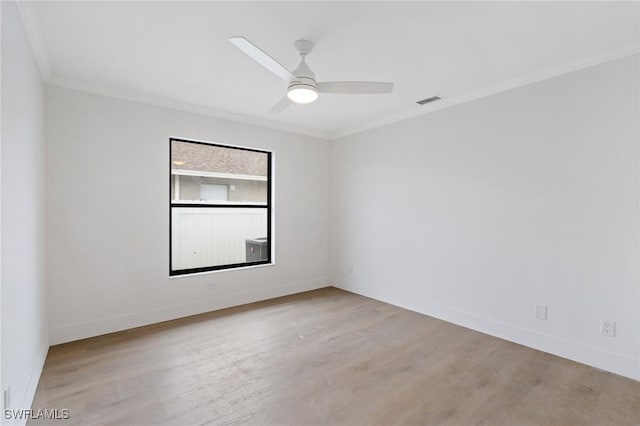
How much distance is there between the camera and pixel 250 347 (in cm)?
294

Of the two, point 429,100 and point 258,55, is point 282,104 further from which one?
point 429,100

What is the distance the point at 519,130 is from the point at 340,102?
1879 mm

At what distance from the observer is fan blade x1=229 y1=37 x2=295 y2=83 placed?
1774 millimetres

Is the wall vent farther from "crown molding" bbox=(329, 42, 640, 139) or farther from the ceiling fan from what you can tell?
the ceiling fan

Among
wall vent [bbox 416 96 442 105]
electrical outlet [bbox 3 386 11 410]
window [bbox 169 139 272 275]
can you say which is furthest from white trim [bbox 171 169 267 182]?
A: electrical outlet [bbox 3 386 11 410]

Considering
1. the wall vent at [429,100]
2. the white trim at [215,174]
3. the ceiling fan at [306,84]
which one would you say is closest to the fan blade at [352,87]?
the ceiling fan at [306,84]

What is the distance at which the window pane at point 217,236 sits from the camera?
389cm

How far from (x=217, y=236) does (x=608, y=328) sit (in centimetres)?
414

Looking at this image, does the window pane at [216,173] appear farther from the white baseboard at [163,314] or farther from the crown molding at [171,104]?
the white baseboard at [163,314]

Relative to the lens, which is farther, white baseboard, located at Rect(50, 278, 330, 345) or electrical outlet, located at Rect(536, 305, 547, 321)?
white baseboard, located at Rect(50, 278, 330, 345)

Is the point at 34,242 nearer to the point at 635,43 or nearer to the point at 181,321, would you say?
the point at 181,321

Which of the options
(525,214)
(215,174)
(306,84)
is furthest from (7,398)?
(525,214)

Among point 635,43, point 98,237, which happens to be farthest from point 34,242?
point 635,43

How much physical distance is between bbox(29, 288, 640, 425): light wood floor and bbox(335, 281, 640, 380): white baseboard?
0.30 ft
